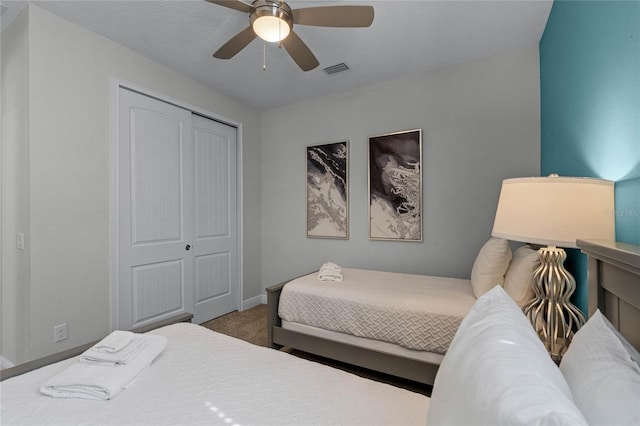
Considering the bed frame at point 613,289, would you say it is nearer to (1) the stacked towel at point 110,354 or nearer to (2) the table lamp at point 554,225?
(2) the table lamp at point 554,225

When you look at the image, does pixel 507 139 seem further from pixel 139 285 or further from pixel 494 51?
pixel 139 285

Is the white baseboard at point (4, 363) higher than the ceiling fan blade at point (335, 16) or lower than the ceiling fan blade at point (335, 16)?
lower

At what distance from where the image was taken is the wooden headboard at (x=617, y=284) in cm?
75

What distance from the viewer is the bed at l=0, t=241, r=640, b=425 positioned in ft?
1.74

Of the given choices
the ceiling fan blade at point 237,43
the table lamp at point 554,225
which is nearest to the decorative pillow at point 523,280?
the table lamp at point 554,225

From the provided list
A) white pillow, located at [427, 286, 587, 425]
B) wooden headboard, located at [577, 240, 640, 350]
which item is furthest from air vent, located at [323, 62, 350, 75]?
white pillow, located at [427, 286, 587, 425]

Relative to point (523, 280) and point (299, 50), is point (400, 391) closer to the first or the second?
point (523, 280)

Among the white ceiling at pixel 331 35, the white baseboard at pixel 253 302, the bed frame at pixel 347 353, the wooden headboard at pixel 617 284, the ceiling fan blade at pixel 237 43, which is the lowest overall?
the white baseboard at pixel 253 302

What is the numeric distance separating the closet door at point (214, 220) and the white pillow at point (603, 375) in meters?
3.17

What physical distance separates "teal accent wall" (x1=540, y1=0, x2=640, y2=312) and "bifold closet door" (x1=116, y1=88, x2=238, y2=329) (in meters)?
3.15

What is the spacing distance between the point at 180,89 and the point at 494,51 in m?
3.02

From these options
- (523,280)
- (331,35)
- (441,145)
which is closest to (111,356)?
(523,280)

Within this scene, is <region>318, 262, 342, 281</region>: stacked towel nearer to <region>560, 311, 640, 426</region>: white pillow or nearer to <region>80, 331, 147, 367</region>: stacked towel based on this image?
<region>80, 331, 147, 367</region>: stacked towel

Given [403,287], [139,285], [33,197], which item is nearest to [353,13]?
[403,287]
